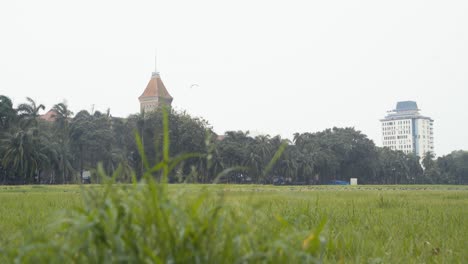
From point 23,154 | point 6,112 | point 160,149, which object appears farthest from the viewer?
point 6,112

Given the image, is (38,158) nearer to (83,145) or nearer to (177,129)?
(83,145)

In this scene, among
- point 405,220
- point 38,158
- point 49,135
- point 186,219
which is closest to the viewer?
point 186,219

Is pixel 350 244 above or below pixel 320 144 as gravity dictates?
Result: below

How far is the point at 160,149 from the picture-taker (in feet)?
78.5

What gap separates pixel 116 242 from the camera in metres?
1.50

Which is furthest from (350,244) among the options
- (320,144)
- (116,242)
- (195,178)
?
(320,144)

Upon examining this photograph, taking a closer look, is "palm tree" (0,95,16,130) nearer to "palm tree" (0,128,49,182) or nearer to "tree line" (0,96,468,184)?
"tree line" (0,96,468,184)

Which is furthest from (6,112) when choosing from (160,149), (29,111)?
(160,149)

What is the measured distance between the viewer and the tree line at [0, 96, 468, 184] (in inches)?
1722

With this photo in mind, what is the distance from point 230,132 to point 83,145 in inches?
777

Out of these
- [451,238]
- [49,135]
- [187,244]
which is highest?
[49,135]

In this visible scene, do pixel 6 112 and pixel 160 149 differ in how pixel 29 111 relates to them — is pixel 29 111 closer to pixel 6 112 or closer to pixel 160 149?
pixel 6 112

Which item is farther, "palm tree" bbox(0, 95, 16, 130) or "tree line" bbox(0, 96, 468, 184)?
"palm tree" bbox(0, 95, 16, 130)

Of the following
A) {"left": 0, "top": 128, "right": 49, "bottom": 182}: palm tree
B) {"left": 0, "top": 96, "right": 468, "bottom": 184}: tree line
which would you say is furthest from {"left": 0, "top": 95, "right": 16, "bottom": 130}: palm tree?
{"left": 0, "top": 128, "right": 49, "bottom": 182}: palm tree
